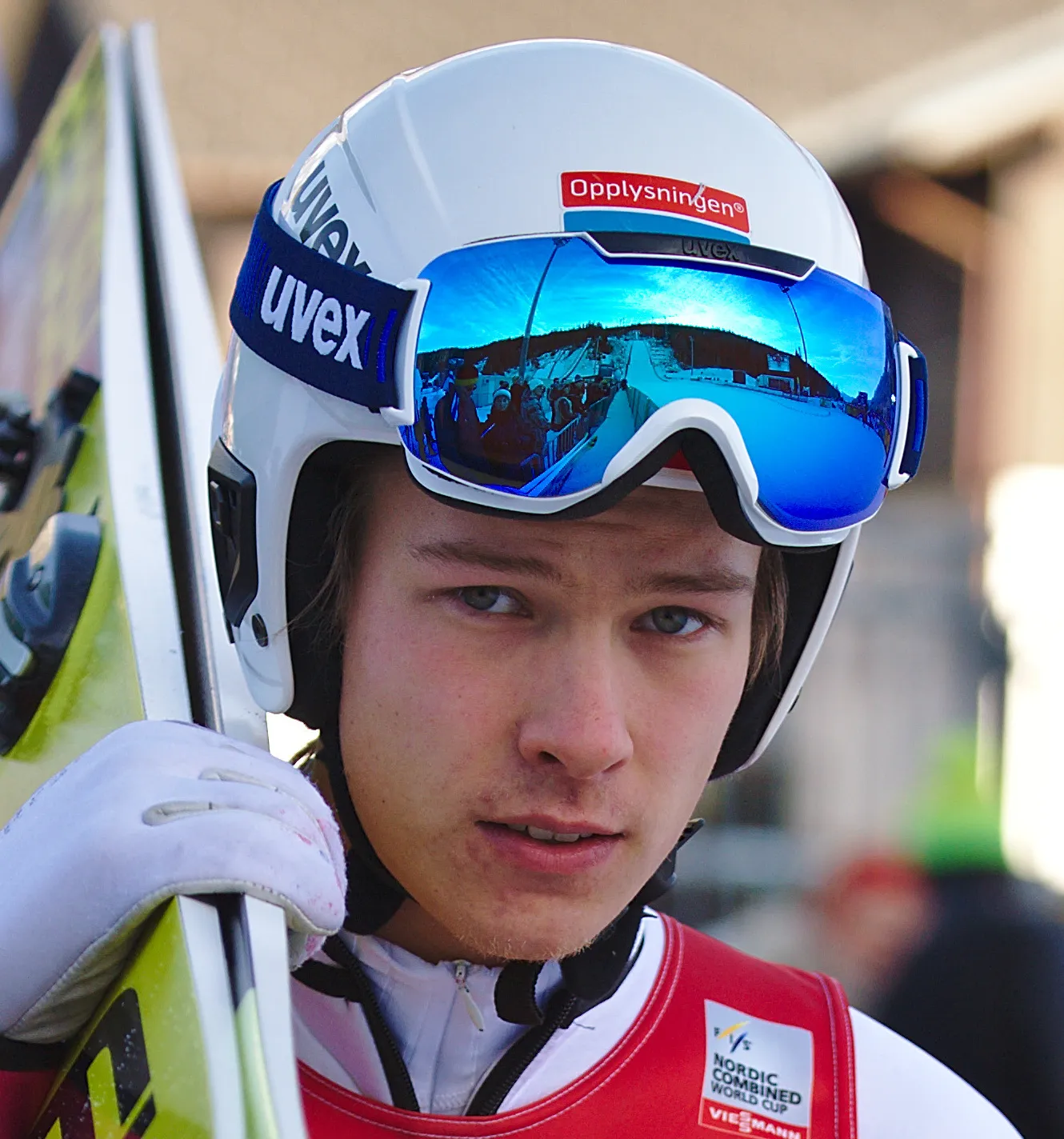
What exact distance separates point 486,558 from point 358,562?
0.22 m

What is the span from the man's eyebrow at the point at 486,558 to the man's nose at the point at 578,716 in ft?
0.28

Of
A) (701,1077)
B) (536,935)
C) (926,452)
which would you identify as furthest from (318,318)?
(926,452)

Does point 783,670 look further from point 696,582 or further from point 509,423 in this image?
point 509,423

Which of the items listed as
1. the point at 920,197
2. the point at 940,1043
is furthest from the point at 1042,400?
the point at 940,1043

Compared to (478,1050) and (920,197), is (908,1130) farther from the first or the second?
(920,197)

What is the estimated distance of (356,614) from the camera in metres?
1.75

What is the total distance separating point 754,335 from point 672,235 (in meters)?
0.14

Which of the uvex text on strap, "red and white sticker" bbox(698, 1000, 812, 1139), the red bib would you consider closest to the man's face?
the uvex text on strap

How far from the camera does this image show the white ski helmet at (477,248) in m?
1.63

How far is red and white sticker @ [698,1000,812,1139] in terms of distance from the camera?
1938 millimetres

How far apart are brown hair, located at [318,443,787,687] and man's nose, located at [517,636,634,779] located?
1.06 ft

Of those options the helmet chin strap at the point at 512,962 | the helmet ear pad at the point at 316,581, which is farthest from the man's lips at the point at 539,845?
the helmet ear pad at the point at 316,581

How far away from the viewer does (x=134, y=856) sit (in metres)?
1.34

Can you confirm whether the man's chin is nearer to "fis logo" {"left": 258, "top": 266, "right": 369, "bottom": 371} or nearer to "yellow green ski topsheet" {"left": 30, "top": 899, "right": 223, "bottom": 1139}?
"yellow green ski topsheet" {"left": 30, "top": 899, "right": 223, "bottom": 1139}
